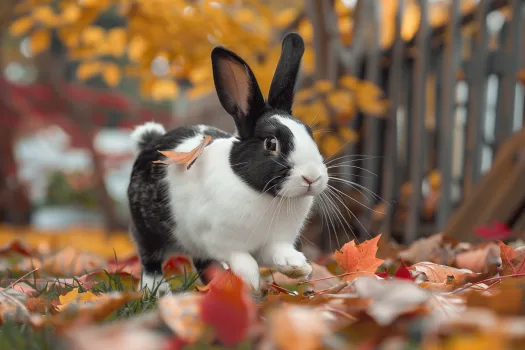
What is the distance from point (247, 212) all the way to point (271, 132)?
217mm

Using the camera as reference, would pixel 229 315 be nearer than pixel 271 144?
Yes

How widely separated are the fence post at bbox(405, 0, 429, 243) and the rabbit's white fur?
199cm

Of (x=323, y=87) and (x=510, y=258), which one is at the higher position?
(x=323, y=87)

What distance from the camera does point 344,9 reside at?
424 centimetres

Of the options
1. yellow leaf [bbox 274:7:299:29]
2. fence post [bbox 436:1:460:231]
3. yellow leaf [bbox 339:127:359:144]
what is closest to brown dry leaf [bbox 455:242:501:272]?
fence post [bbox 436:1:460:231]

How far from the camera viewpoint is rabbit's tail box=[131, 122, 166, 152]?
2051 millimetres

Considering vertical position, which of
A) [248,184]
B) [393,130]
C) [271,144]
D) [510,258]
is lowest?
[510,258]

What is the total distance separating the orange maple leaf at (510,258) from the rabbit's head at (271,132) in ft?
1.70

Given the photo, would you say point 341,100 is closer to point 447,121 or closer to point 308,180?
point 447,121

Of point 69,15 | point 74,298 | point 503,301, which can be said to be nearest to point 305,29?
point 69,15

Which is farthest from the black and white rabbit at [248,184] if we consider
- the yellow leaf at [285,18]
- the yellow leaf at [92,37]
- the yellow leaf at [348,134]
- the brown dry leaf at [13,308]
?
the yellow leaf at [92,37]

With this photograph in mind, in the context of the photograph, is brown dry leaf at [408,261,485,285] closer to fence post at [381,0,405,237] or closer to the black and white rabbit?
the black and white rabbit

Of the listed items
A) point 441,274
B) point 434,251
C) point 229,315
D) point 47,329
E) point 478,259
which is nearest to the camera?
point 229,315

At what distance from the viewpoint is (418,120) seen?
3477mm
